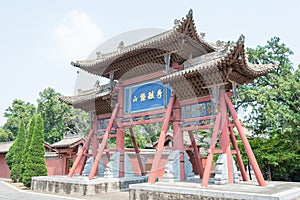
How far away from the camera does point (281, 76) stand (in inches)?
568

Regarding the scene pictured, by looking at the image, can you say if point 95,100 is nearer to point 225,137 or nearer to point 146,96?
point 146,96

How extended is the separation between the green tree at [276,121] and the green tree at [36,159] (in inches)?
448

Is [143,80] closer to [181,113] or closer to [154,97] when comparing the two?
[154,97]

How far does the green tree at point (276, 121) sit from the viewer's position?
1227cm

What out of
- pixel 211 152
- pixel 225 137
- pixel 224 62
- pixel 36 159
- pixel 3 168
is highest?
pixel 224 62

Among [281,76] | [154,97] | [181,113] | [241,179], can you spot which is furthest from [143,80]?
[281,76]

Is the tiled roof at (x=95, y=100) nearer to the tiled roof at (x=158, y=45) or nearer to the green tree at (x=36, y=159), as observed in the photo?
the tiled roof at (x=158, y=45)

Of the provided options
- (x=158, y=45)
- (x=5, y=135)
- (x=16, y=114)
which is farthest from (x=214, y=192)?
(x=16, y=114)

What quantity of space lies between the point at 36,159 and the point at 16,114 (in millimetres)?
28619

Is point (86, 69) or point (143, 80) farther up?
point (86, 69)

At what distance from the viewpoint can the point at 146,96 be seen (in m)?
10.0

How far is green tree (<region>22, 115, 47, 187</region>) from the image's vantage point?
13059mm

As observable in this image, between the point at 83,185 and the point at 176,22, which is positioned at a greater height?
the point at 176,22

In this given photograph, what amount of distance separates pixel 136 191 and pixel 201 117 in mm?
3176
